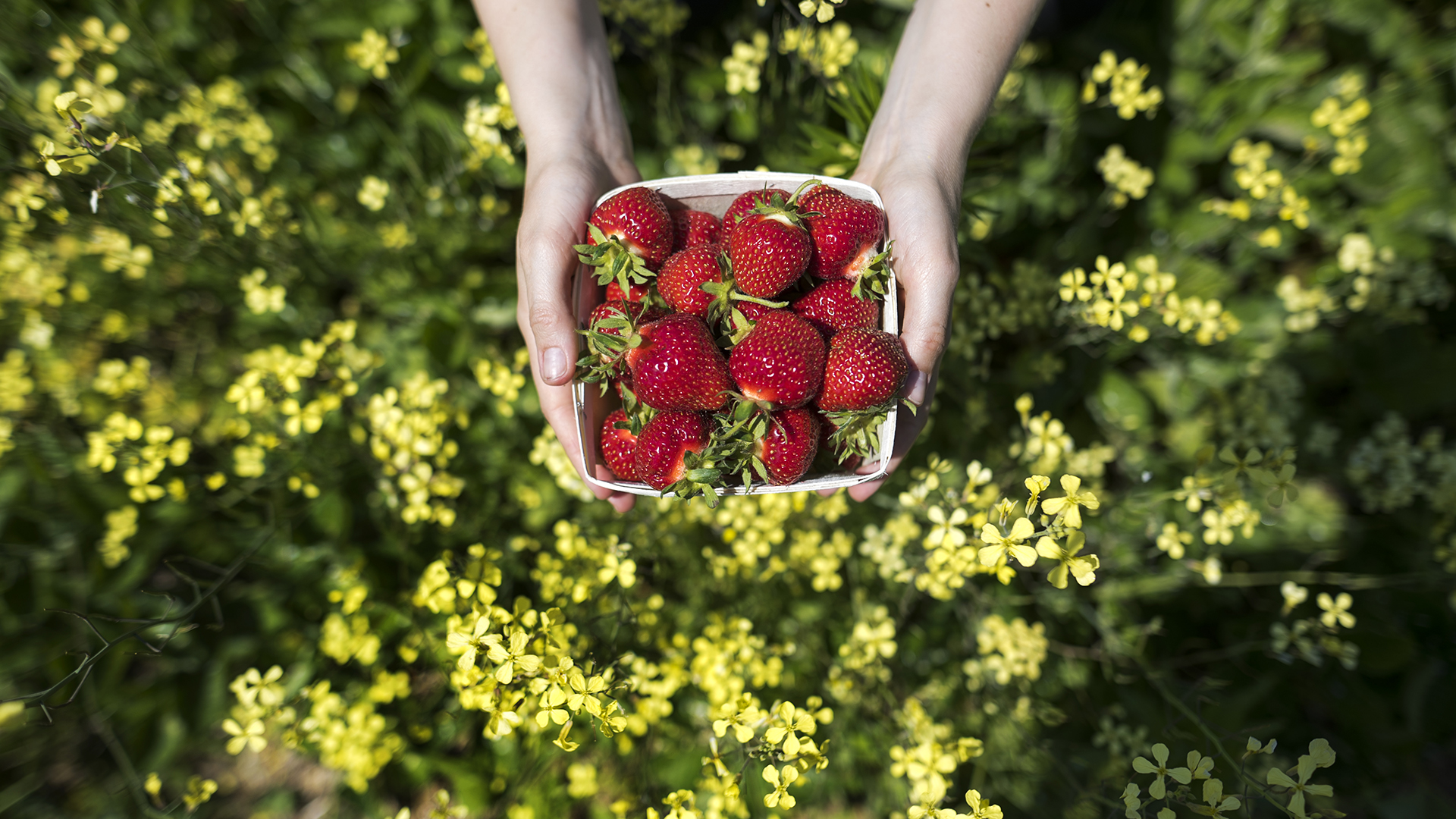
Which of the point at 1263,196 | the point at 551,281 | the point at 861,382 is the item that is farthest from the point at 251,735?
the point at 1263,196

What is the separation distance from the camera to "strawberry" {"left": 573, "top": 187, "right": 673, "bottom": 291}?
125 centimetres

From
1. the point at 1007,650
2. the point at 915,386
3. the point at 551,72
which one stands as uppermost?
A: the point at 551,72

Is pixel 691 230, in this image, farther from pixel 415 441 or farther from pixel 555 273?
pixel 415 441

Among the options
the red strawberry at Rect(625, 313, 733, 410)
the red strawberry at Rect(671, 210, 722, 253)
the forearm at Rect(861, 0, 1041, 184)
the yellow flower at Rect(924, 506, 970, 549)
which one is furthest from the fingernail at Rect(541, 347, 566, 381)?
the forearm at Rect(861, 0, 1041, 184)

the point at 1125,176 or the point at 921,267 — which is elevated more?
the point at 1125,176

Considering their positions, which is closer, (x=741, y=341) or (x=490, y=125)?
(x=741, y=341)

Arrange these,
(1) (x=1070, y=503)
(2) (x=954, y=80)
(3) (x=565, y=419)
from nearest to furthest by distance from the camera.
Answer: (1) (x=1070, y=503) < (3) (x=565, y=419) < (2) (x=954, y=80)

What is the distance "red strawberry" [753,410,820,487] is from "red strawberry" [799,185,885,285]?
0.32 m

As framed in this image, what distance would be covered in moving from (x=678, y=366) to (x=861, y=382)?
1.09 ft

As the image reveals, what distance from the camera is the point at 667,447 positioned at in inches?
48.6

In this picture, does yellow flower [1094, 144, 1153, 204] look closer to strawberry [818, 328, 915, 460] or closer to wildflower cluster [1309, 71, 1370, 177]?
wildflower cluster [1309, 71, 1370, 177]

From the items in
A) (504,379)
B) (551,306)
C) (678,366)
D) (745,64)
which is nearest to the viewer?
(678,366)

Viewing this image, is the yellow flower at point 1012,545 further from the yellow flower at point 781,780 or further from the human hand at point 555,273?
the human hand at point 555,273

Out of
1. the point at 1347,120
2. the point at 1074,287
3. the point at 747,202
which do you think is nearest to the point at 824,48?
the point at 747,202
